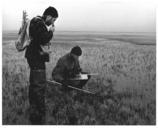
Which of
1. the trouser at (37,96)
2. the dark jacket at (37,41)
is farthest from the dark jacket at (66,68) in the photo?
the dark jacket at (37,41)

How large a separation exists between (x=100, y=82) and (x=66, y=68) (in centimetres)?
74

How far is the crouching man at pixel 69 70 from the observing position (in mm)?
5988

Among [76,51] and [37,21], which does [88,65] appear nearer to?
[76,51]

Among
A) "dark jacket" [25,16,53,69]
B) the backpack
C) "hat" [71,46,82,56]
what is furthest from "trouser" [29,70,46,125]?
"hat" [71,46,82,56]

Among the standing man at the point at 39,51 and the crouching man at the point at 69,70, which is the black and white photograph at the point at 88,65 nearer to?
the crouching man at the point at 69,70

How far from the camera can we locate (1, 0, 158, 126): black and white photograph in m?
5.76

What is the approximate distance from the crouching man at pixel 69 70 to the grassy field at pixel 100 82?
137 mm

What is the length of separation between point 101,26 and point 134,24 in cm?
69

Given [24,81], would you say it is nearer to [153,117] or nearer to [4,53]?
[4,53]

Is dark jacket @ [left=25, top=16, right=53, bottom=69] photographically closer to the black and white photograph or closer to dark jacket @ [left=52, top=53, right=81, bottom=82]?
the black and white photograph

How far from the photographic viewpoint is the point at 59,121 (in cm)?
Answer: 564

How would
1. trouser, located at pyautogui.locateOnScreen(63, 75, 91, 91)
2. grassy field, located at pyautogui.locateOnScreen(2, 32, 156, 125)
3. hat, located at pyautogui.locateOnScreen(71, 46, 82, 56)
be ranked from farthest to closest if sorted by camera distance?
1. hat, located at pyautogui.locateOnScreen(71, 46, 82, 56)
2. trouser, located at pyautogui.locateOnScreen(63, 75, 91, 91)
3. grassy field, located at pyautogui.locateOnScreen(2, 32, 156, 125)

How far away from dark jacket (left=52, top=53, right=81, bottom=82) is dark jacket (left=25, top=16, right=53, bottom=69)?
0.98 metres

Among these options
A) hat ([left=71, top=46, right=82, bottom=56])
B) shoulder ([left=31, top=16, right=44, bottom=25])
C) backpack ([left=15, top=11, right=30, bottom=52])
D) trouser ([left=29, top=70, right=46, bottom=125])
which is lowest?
trouser ([left=29, top=70, right=46, bottom=125])
